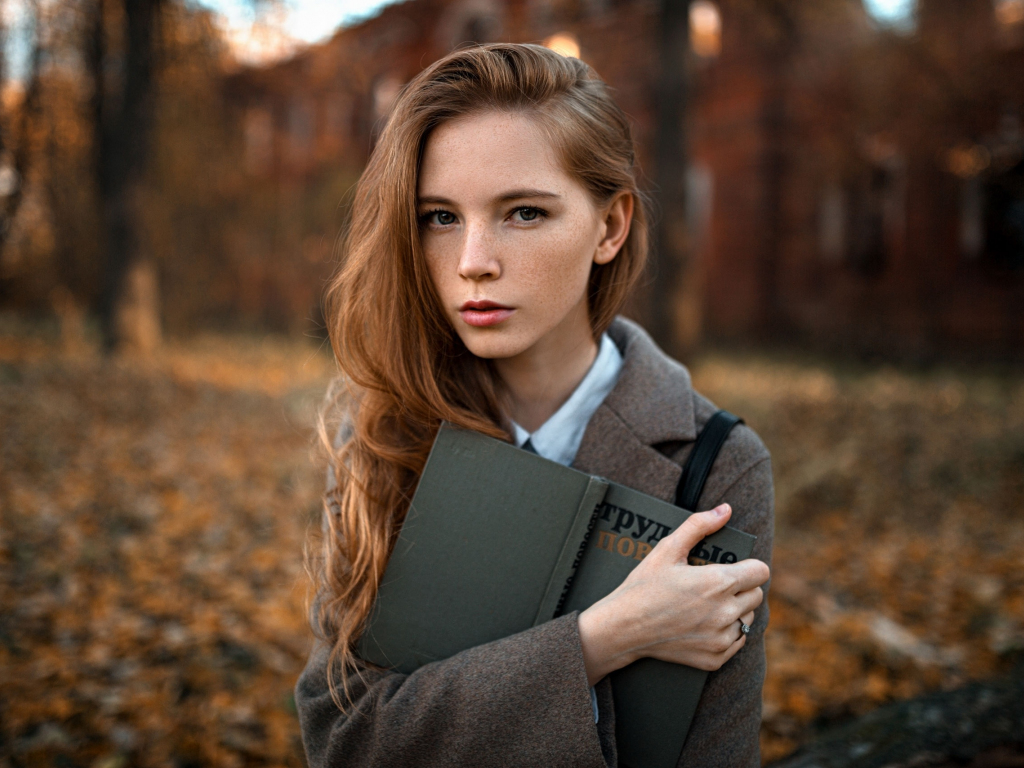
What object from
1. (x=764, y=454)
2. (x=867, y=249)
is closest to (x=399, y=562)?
(x=764, y=454)

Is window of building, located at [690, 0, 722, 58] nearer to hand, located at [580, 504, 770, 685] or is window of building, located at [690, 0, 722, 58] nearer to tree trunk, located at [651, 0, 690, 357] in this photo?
tree trunk, located at [651, 0, 690, 357]

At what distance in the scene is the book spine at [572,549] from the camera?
53.1 inches

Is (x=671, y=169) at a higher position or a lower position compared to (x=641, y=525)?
higher

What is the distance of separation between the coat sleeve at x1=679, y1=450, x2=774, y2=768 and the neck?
15.6 inches

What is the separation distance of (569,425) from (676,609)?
0.48m

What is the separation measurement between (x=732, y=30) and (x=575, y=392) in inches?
632

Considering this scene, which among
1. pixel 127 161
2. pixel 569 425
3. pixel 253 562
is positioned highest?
pixel 127 161

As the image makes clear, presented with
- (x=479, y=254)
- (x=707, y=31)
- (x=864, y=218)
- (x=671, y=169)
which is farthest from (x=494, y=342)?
(x=707, y=31)

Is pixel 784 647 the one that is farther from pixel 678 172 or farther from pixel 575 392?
pixel 678 172

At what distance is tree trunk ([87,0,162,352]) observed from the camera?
1009 cm

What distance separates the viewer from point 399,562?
143cm

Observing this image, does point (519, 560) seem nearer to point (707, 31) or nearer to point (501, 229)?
point (501, 229)

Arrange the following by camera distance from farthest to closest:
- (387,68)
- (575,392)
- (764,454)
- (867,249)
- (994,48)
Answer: (387,68) → (867,249) → (994,48) → (575,392) → (764,454)

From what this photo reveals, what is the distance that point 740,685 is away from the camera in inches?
Answer: 54.3
